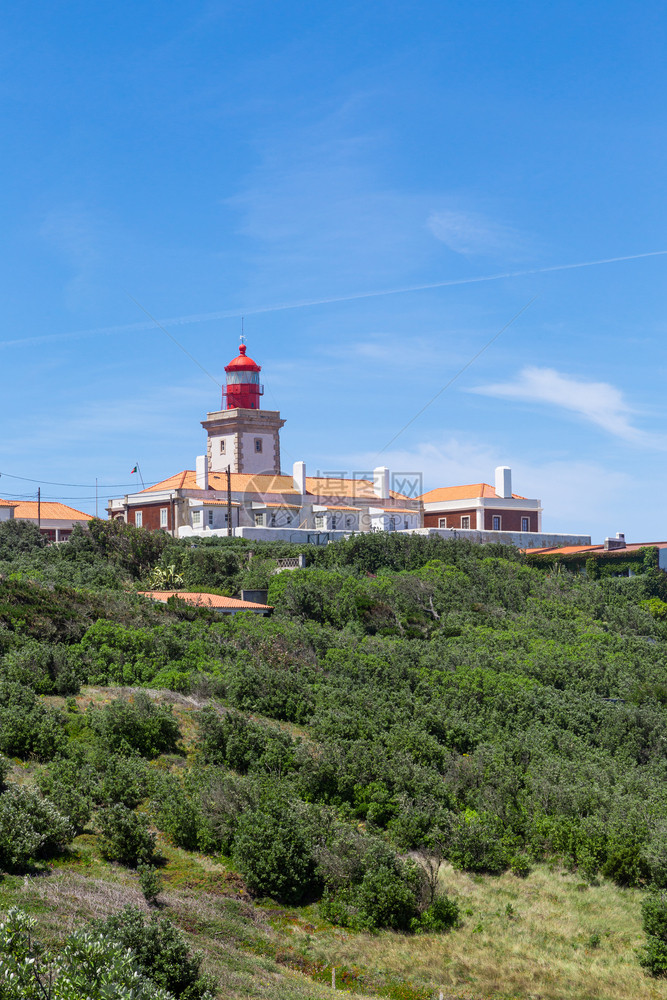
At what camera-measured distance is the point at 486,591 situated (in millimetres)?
47875

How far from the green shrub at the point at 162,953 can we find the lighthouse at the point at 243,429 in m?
53.2

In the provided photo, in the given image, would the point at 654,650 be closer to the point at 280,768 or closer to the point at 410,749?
the point at 410,749

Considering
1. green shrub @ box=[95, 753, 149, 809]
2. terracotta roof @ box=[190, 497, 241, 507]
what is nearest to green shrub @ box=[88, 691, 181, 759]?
green shrub @ box=[95, 753, 149, 809]

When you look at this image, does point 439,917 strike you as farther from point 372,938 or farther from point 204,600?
point 204,600

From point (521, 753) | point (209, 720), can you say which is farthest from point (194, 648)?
point (521, 753)

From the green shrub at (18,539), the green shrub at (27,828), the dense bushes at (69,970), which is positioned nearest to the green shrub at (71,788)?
the green shrub at (27,828)

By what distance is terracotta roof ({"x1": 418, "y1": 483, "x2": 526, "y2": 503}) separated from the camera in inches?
2547

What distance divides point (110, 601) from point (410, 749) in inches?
565

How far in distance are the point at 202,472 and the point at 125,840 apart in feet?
142

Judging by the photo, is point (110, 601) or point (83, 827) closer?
point (83, 827)

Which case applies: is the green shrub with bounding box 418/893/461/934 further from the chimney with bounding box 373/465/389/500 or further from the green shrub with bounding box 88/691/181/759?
the chimney with bounding box 373/465/389/500

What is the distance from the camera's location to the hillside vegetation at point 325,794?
16.7 meters

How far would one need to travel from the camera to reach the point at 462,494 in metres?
66.0

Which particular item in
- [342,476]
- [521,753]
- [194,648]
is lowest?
[521,753]
